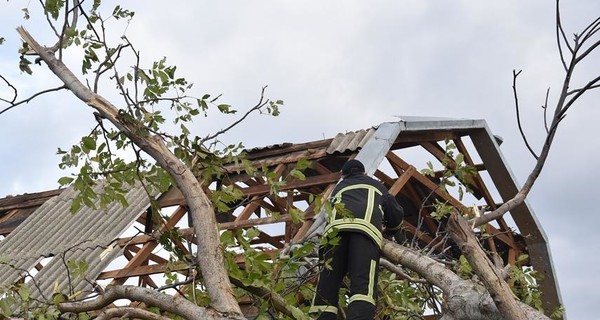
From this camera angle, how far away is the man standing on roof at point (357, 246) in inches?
279

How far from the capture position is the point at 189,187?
610 centimetres

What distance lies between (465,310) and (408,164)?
19.8 ft

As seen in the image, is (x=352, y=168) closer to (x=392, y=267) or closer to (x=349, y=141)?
(x=392, y=267)

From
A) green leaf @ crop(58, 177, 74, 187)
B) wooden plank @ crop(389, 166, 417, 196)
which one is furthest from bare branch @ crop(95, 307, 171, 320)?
wooden plank @ crop(389, 166, 417, 196)

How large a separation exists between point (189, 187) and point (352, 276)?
1.81 metres

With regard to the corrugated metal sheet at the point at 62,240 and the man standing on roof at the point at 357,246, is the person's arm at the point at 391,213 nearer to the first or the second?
the man standing on roof at the point at 357,246

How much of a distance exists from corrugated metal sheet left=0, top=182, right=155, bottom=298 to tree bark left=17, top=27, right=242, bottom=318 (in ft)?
12.4

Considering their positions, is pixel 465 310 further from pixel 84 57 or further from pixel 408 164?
pixel 408 164

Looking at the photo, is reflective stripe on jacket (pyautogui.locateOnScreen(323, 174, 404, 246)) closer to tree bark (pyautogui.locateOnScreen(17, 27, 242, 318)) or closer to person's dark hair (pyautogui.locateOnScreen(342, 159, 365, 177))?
person's dark hair (pyautogui.locateOnScreen(342, 159, 365, 177))

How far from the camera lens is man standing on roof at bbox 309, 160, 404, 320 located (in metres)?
7.09

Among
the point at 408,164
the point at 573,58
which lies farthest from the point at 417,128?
the point at 573,58

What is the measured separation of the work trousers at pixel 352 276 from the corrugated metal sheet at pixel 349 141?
316 centimetres

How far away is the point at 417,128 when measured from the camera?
37.6 feet

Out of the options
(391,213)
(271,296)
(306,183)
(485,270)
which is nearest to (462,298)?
(485,270)
